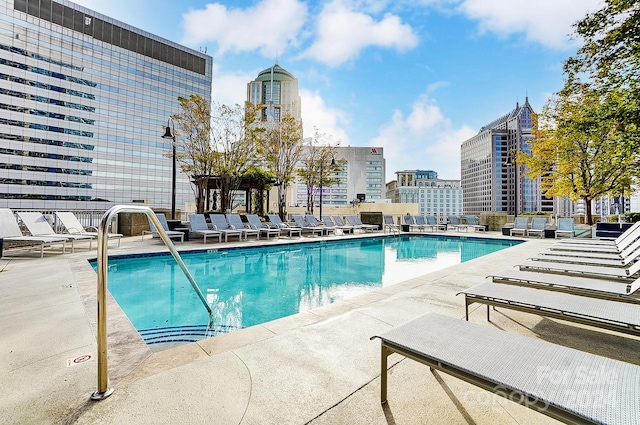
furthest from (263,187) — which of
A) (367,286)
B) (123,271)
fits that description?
(367,286)

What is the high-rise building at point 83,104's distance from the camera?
46.2 meters

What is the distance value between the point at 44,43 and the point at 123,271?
65235 mm

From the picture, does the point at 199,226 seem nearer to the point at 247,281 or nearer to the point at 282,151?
the point at 247,281

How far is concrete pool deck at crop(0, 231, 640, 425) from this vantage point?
148cm

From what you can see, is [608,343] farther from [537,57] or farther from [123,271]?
[537,57]

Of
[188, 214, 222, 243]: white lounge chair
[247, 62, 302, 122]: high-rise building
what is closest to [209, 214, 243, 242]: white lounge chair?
[188, 214, 222, 243]: white lounge chair

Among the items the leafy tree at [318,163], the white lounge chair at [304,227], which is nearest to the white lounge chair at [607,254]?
the white lounge chair at [304,227]

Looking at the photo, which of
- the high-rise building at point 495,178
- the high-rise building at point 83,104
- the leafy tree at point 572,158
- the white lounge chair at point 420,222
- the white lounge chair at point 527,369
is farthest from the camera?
the high-rise building at point 495,178

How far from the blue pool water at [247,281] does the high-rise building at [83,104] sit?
133 ft

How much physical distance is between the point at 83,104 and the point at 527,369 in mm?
70980

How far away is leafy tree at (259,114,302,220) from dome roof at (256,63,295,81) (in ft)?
262

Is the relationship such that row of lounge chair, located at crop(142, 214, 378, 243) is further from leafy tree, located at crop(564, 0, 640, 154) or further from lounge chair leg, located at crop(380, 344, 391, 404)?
leafy tree, located at crop(564, 0, 640, 154)

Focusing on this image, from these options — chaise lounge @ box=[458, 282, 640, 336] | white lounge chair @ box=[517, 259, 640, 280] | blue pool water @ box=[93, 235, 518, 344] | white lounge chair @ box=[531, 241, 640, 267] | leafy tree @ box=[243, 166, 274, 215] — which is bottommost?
blue pool water @ box=[93, 235, 518, 344]

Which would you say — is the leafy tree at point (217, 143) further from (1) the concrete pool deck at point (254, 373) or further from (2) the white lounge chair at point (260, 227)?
(1) the concrete pool deck at point (254, 373)
